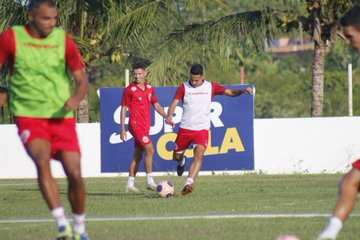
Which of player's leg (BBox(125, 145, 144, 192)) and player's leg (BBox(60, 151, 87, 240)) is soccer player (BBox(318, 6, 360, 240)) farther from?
player's leg (BBox(125, 145, 144, 192))

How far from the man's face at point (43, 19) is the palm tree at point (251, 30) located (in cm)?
1789

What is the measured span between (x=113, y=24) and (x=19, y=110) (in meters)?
17.7

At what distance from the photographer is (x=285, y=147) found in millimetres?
26125

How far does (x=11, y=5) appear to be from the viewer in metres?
26.4

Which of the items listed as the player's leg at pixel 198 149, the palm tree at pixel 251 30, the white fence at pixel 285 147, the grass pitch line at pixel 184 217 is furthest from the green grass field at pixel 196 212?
the palm tree at pixel 251 30

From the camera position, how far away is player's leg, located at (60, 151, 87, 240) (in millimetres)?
9711

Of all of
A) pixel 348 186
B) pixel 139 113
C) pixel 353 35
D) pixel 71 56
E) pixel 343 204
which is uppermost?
pixel 353 35

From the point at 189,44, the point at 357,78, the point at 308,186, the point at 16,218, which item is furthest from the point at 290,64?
the point at 16,218

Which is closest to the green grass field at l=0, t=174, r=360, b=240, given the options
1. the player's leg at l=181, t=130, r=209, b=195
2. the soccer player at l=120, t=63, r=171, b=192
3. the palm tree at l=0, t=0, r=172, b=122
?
the player's leg at l=181, t=130, r=209, b=195

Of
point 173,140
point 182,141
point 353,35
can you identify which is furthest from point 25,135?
point 173,140

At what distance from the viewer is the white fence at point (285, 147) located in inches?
1020

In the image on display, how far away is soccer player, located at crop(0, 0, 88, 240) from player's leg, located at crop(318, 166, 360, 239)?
88.4 inches

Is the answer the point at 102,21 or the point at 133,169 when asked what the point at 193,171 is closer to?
the point at 133,169

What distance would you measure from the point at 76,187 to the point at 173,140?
52.3ft
